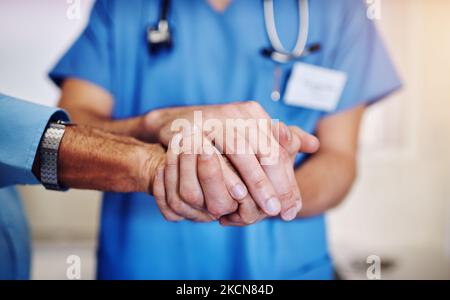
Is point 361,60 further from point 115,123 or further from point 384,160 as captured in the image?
point 384,160

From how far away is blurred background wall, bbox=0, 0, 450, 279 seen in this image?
86 cm

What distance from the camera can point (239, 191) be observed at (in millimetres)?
544

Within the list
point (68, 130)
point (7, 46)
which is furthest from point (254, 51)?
point (7, 46)

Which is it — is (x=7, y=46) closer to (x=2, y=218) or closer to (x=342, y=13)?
(x=2, y=218)

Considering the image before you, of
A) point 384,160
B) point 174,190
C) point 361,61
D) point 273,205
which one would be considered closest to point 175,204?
point 174,190

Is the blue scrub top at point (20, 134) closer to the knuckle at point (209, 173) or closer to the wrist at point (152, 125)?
the wrist at point (152, 125)

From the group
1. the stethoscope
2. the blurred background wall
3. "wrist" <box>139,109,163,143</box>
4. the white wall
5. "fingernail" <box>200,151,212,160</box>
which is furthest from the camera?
the white wall

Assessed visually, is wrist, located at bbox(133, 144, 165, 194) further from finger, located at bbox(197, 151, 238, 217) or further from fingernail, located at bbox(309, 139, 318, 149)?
fingernail, located at bbox(309, 139, 318, 149)

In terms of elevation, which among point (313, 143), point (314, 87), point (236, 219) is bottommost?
point (236, 219)

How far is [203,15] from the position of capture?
0.80 m

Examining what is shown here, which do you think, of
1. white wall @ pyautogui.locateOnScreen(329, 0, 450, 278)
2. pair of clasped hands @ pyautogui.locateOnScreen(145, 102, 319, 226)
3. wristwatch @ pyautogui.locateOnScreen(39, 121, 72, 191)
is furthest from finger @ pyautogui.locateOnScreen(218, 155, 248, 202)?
white wall @ pyautogui.locateOnScreen(329, 0, 450, 278)

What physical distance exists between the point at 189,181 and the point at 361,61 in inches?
19.1

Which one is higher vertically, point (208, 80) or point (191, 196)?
point (208, 80)

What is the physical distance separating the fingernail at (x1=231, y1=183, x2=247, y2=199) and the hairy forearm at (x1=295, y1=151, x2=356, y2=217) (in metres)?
0.21
